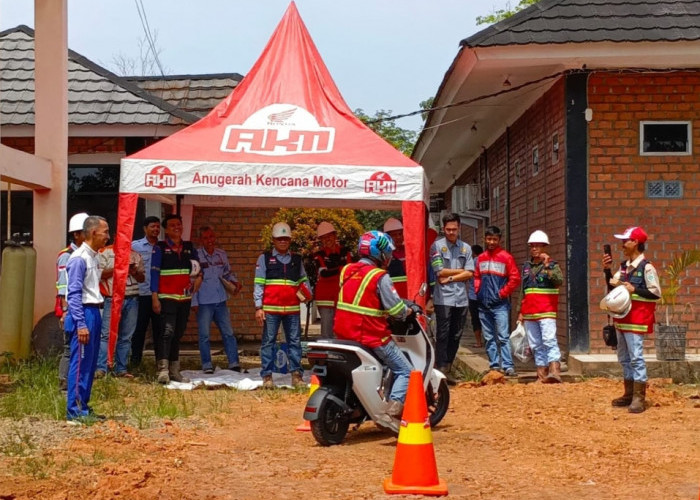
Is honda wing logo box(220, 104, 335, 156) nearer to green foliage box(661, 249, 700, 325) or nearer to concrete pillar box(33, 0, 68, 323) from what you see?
concrete pillar box(33, 0, 68, 323)

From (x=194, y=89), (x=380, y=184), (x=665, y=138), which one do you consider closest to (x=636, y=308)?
(x=380, y=184)

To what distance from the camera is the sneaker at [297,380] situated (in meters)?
11.0

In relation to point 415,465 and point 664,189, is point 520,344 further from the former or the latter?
point 415,465

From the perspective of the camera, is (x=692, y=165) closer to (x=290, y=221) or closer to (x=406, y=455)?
(x=406, y=455)

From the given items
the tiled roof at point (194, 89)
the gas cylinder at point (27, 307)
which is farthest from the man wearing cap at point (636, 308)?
the tiled roof at point (194, 89)

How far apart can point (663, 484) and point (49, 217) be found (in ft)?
30.8

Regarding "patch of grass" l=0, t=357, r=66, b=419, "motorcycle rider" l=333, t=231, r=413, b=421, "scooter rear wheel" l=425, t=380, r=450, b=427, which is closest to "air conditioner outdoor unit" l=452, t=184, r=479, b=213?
"patch of grass" l=0, t=357, r=66, b=419

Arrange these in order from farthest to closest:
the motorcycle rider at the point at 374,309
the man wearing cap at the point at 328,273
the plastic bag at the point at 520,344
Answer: the man wearing cap at the point at 328,273 → the plastic bag at the point at 520,344 → the motorcycle rider at the point at 374,309

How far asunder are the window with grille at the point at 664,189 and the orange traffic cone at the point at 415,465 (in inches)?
267

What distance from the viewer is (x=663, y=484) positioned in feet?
20.7

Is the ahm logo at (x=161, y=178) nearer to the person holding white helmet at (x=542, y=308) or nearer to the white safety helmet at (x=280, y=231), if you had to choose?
the white safety helmet at (x=280, y=231)

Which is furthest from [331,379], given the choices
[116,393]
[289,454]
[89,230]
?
[116,393]

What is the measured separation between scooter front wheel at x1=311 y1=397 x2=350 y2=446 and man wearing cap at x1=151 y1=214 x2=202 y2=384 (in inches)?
152

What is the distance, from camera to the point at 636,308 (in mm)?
9109
